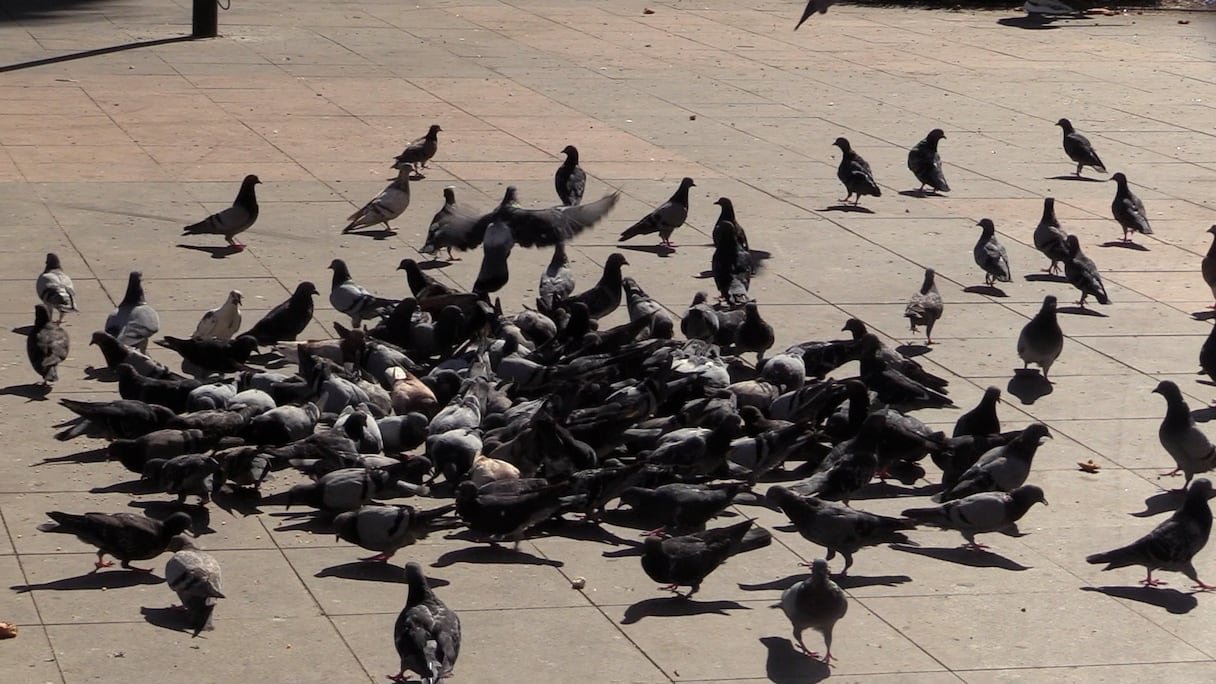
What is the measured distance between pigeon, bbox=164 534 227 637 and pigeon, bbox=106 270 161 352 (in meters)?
3.78

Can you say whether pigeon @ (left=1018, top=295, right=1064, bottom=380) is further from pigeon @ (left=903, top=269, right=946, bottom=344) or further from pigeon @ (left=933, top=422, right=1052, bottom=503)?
pigeon @ (left=933, top=422, right=1052, bottom=503)

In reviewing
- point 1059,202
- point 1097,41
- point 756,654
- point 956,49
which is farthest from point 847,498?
point 1097,41

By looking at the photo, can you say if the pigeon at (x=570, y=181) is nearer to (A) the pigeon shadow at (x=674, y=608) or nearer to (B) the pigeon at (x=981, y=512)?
(B) the pigeon at (x=981, y=512)

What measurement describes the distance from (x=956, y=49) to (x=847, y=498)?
58.4 feet

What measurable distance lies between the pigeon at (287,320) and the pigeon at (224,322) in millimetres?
114

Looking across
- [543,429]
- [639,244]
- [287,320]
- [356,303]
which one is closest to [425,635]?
[543,429]

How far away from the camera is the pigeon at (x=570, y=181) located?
14.9 metres

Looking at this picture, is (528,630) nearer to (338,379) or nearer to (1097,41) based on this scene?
(338,379)

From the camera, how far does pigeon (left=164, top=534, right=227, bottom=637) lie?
712 cm

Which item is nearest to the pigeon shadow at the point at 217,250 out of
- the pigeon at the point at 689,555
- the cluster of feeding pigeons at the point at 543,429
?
the cluster of feeding pigeons at the point at 543,429

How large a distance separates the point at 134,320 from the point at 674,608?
4781 millimetres

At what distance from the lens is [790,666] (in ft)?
23.3

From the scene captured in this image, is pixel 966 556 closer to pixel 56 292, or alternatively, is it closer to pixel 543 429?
pixel 543 429

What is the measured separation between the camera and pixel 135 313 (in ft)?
35.9
